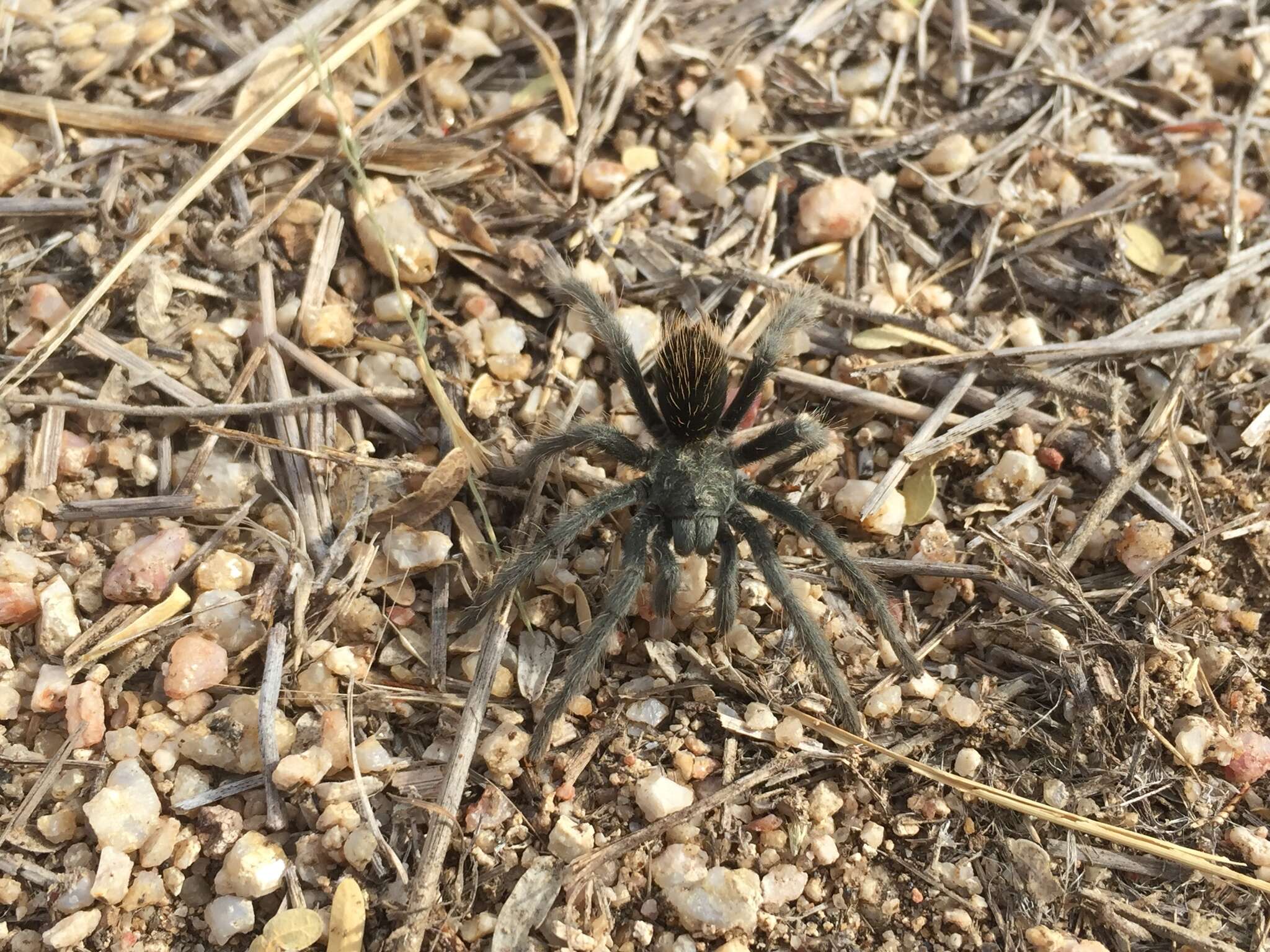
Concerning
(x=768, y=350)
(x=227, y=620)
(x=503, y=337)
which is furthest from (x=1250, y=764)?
(x=227, y=620)

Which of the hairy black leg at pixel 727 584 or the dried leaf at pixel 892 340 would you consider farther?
the dried leaf at pixel 892 340

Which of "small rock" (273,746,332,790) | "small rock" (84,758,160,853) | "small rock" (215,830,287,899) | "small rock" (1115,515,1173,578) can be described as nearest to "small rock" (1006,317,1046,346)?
"small rock" (1115,515,1173,578)

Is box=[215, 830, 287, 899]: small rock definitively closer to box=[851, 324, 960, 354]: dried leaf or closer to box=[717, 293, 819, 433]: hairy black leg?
box=[717, 293, 819, 433]: hairy black leg

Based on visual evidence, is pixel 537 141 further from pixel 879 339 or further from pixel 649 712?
pixel 649 712

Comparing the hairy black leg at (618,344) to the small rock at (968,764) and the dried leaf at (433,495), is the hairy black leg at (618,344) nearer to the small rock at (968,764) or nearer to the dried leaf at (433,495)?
the dried leaf at (433,495)

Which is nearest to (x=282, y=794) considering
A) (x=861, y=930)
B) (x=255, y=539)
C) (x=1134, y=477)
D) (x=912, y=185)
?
(x=255, y=539)

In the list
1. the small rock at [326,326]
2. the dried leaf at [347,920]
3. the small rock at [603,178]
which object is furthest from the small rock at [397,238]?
the dried leaf at [347,920]
